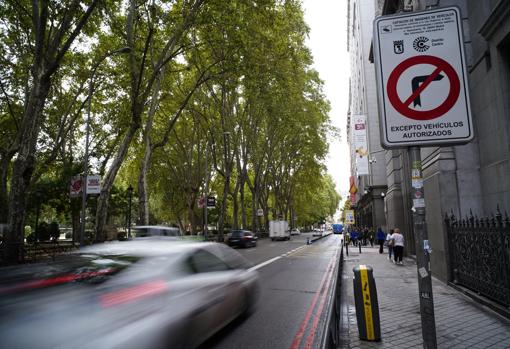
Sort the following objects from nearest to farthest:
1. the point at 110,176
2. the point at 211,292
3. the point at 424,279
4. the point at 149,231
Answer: the point at 424,279 → the point at 211,292 → the point at 149,231 → the point at 110,176

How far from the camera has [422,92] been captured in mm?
2654

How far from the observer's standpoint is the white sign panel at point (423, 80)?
258 cm

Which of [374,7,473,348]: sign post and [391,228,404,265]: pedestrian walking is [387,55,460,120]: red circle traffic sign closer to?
[374,7,473,348]: sign post

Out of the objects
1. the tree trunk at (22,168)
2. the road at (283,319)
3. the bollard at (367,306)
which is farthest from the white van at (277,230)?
the bollard at (367,306)

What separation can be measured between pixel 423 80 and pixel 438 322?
16.7 feet

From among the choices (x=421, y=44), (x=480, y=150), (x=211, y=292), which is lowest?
(x=211, y=292)

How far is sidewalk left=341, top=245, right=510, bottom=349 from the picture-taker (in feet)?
16.5

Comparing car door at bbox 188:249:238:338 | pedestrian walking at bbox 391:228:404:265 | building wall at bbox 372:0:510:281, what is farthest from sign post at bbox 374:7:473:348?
pedestrian walking at bbox 391:228:404:265

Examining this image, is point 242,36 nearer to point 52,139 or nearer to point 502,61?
point 502,61

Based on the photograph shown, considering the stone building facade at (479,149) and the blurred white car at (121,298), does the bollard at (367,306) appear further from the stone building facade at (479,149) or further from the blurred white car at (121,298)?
the stone building facade at (479,149)

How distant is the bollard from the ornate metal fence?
277 cm

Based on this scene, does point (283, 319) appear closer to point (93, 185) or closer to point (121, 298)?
point (121, 298)

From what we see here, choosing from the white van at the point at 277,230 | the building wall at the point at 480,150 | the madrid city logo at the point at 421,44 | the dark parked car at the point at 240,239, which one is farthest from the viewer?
the white van at the point at 277,230

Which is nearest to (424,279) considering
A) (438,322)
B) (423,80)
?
→ (423,80)
